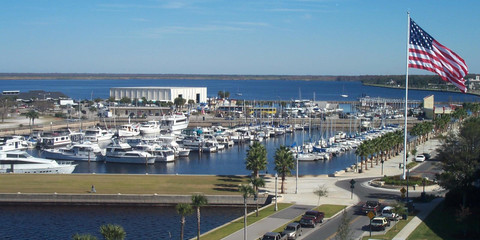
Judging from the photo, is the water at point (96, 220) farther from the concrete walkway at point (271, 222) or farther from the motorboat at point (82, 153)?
the motorboat at point (82, 153)

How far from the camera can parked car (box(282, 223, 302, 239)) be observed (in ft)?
113

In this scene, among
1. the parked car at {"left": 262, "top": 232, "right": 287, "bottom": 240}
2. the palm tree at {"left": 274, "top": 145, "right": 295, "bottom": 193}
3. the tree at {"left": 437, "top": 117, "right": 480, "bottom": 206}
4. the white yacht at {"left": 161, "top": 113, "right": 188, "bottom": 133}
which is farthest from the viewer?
the white yacht at {"left": 161, "top": 113, "right": 188, "bottom": 133}

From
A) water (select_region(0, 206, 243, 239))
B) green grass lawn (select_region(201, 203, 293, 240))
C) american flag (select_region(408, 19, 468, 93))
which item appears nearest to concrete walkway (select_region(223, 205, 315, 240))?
green grass lawn (select_region(201, 203, 293, 240))

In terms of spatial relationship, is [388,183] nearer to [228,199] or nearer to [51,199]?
[228,199]

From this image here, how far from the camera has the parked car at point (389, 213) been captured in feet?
126

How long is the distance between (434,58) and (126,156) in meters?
47.5

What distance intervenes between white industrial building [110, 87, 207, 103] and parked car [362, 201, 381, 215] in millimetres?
135722

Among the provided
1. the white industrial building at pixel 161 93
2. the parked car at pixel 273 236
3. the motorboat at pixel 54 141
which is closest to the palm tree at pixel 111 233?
the parked car at pixel 273 236

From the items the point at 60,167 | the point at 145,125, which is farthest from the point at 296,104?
the point at 60,167

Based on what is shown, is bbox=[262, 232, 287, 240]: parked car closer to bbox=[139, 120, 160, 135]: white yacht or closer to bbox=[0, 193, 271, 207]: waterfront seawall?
bbox=[0, 193, 271, 207]: waterfront seawall

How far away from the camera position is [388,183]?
169 ft

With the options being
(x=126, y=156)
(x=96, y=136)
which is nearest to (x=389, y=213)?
(x=126, y=156)

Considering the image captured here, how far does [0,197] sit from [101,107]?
10987 centimetres

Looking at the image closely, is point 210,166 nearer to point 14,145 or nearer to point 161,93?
point 14,145
